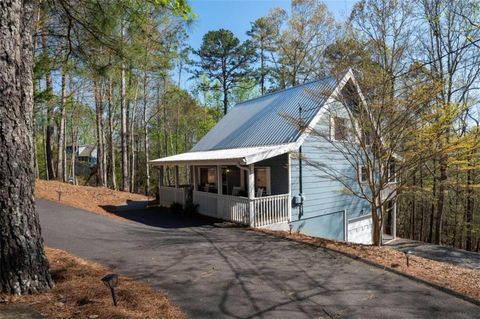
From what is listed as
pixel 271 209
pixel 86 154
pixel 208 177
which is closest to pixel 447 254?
pixel 271 209

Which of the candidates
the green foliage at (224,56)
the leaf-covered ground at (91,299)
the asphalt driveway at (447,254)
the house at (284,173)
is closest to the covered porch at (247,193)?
the house at (284,173)

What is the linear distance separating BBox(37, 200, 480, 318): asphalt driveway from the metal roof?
443cm

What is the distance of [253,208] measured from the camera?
33.1 ft

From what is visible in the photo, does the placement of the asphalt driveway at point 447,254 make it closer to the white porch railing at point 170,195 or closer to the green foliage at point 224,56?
the white porch railing at point 170,195

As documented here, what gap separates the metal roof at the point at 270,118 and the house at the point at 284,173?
Result: 0.13 feet

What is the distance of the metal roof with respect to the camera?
11617 mm

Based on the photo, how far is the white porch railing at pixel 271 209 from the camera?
10250 millimetres

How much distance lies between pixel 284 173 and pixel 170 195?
589cm

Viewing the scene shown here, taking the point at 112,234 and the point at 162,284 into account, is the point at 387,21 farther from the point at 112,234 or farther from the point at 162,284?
the point at 112,234

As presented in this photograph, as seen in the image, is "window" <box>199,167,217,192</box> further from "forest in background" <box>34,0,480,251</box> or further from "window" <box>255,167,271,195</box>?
"forest in background" <box>34,0,480,251</box>

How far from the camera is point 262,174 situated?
12375mm

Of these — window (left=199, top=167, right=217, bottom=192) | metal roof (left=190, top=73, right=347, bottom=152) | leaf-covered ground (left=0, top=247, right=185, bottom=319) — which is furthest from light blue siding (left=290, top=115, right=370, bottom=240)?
leaf-covered ground (left=0, top=247, right=185, bottom=319)

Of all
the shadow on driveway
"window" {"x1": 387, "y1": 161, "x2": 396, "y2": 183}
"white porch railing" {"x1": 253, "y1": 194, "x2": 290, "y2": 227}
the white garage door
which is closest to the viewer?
"window" {"x1": 387, "y1": 161, "x2": 396, "y2": 183}

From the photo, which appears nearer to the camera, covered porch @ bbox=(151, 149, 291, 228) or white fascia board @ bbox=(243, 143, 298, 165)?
white fascia board @ bbox=(243, 143, 298, 165)
